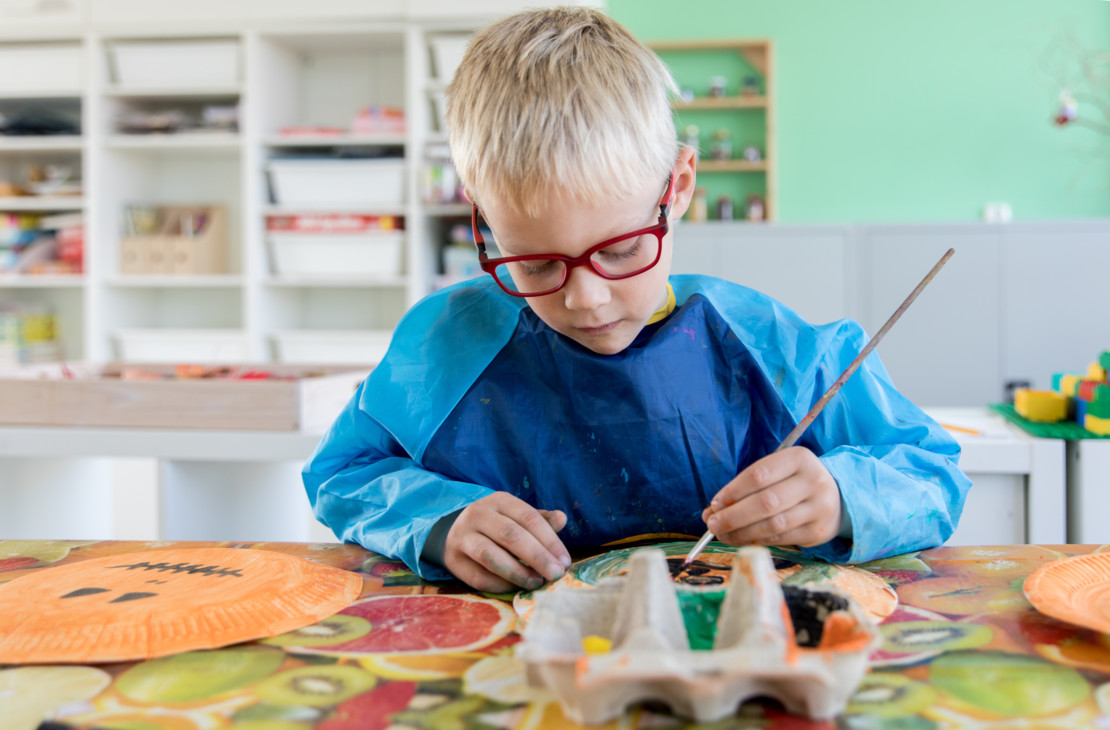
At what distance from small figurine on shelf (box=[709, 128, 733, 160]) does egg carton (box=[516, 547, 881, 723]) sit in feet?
10.4

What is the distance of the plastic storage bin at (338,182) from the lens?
3109 mm

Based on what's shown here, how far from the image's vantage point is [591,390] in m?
0.82

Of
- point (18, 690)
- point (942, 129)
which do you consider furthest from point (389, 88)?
point (18, 690)

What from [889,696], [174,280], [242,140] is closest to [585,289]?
[889,696]

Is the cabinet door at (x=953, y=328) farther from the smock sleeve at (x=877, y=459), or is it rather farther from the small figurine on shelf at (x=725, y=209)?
the smock sleeve at (x=877, y=459)

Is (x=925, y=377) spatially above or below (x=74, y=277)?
below

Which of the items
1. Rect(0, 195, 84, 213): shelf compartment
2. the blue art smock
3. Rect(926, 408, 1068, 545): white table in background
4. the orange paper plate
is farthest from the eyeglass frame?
Rect(0, 195, 84, 213): shelf compartment

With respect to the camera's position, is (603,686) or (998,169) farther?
(998,169)

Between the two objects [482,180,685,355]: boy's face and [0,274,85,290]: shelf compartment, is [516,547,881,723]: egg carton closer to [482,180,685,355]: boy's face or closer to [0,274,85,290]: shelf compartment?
[482,180,685,355]: boy's face

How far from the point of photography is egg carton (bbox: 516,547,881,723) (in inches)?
14.6

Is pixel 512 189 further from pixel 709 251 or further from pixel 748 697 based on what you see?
pixel 709 251

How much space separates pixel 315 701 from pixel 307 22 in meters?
3.14

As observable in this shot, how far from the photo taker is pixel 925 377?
2.82 meters

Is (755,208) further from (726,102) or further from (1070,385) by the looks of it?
(1070,385)
